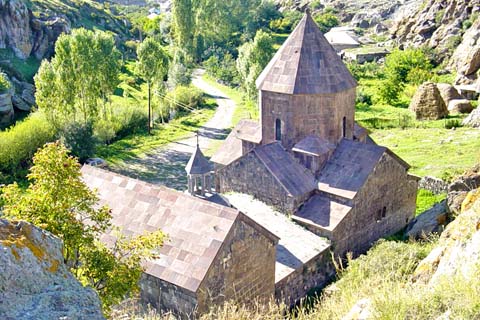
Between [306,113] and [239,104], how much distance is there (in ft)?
76.6

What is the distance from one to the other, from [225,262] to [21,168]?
Result: 16603mm

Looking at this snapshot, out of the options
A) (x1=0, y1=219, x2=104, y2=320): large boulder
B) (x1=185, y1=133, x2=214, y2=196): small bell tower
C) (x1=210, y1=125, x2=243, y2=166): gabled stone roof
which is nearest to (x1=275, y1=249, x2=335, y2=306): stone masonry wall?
(x1=185, y1=133, x2=214, y2=196): small bell tower

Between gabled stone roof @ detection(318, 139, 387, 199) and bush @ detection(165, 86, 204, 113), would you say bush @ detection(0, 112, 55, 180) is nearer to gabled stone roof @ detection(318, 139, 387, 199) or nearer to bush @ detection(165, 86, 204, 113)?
bush @ detection(165, 86, 204, 113)

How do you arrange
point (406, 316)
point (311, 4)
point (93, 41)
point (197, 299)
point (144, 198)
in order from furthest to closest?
point (311, 4) < point (93, 41) < point (144, 198) < point (197, 299) < point (406, 316)

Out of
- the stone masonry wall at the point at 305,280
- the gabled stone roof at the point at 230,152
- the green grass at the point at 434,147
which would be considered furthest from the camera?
the green grass at the point at 434,147

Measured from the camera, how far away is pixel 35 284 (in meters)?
4.21

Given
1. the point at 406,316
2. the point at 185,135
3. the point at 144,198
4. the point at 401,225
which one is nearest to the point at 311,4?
the point at 185,135

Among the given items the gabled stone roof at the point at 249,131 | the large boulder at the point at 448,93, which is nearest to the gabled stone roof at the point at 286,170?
the gabled stone roof at the point at 249,131

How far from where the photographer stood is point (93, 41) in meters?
26.4

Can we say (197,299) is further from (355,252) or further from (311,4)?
(311,4)

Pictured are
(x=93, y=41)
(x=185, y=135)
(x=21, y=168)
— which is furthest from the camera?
(x=185, y=135)

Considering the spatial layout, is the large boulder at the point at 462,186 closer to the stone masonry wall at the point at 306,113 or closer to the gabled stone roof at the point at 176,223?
the stone masonry wall at the point at 306,113

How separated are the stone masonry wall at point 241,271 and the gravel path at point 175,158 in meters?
11.2

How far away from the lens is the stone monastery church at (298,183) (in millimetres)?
12289
